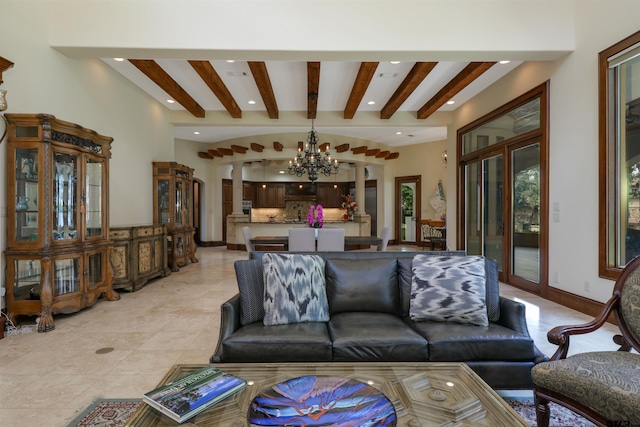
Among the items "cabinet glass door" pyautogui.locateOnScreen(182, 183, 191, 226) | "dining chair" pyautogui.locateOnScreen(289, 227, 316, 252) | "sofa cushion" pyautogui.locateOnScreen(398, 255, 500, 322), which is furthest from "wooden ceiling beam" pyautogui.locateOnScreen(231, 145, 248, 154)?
"sofa cushion" pyautogui.locateOnScreen(398, 255, 500, 322)

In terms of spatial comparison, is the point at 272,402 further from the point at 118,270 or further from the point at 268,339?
the point at 118,270

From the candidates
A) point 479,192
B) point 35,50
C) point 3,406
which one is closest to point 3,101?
point 35,50

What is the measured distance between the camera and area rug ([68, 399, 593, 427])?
184 centimetres

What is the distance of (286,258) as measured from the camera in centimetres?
238

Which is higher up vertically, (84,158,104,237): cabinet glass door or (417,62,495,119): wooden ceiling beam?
(417,62,495,119): wooden ceiling beam

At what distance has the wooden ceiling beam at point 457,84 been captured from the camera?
189 inches

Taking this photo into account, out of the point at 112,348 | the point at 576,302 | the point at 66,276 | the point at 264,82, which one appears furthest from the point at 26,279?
the point at 576,302

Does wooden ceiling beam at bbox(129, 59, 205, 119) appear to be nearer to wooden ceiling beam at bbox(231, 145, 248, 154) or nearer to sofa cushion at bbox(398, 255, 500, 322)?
wooden ceiling beam at bbox(231, 145, 248, 154)

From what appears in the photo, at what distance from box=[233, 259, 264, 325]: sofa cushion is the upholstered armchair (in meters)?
1.58

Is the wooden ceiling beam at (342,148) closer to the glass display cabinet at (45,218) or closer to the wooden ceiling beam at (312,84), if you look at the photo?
the wooden ceiling beam at (312,84)

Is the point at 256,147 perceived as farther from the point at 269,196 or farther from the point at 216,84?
the point at 216,84

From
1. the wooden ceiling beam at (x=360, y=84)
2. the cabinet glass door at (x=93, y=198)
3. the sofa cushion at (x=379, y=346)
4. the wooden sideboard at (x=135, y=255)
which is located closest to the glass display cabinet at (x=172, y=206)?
the wooden sideboard at (x=135, y=255)

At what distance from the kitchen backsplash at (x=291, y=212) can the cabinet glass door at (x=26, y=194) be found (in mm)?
9694

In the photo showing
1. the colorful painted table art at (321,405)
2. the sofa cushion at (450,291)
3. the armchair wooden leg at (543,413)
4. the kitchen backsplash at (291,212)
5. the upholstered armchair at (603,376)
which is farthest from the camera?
the kitchen backsplash at (291,212)
